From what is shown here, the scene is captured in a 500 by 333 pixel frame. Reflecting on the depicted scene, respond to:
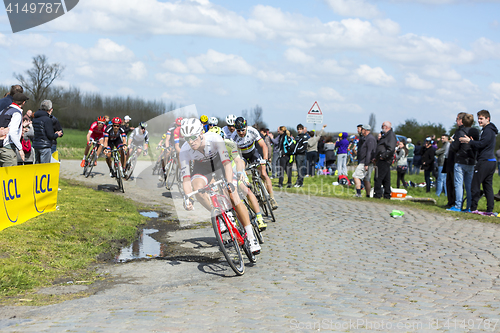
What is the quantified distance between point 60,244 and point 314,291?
13.9 ft

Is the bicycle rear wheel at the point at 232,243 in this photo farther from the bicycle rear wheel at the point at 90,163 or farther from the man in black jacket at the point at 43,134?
the bicycle rear wheel at the point at 90,163

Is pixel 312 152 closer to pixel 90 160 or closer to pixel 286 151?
pixel 286 151

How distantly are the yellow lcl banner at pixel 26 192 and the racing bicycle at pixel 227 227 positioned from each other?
346 cm

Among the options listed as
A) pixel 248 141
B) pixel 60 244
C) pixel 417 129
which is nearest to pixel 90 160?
pixel 248 141

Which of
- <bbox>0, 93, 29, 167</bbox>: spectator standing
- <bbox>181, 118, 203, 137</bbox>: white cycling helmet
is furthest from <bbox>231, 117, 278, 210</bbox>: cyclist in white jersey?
<bbox>0, 93, 29, 167</bbox>: spectator standing

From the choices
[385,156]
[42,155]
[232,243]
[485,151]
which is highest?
[485,151]

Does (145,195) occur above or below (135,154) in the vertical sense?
below

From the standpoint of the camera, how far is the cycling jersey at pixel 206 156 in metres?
6.61

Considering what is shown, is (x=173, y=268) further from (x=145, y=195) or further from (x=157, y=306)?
(x=145, y=195)

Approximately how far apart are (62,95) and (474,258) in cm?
7076

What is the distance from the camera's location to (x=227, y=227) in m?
6.43

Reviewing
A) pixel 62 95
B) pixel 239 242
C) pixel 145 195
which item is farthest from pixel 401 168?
pixel 62 95

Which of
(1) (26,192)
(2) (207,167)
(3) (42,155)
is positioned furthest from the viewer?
(3) (42,155)

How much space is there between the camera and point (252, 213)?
812cm
